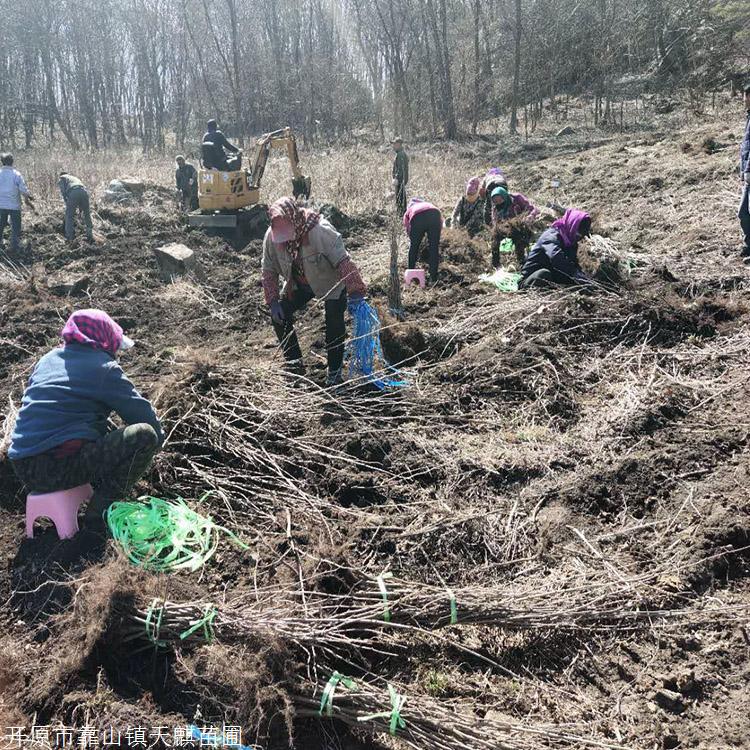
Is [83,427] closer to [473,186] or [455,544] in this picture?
[455,544]

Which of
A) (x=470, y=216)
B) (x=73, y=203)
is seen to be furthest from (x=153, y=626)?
(x=73, y=203)

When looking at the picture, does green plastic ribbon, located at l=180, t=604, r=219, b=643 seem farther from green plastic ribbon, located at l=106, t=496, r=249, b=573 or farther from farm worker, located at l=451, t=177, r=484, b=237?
farm worker, located at l=451, t=177, r=484, b=237

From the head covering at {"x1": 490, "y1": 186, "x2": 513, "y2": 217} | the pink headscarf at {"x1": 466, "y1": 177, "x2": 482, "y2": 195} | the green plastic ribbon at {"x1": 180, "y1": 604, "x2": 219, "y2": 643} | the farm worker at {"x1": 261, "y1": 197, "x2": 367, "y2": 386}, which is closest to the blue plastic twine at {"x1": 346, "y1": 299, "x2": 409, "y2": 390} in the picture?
the farm worker at {"x1": 261, "y1": 197, "x2": 367, "y2": 386}

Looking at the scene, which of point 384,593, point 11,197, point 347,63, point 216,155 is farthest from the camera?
point 347,63

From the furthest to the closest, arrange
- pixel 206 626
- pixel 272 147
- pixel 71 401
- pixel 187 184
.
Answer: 1. pixel 187 184
2. pixel 272 147
3. pixel 71 401
4. pixel 206 626

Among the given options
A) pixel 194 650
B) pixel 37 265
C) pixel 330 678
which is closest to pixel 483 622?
pixel 330 678

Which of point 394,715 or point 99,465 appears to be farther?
point 99,465

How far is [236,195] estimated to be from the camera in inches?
468

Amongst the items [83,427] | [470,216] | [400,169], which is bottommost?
[83,427]

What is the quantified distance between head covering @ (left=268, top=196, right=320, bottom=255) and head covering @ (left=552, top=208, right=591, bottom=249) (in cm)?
264

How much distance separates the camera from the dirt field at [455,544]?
2502 millimetres

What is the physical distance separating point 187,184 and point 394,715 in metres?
13.4

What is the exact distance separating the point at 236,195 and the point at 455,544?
9899 millimetres

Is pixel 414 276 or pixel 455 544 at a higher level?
pixel 414 276
